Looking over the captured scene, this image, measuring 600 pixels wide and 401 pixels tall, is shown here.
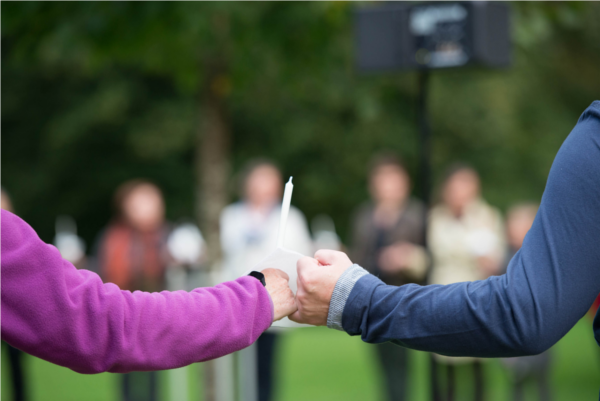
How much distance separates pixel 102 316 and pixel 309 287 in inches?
21.8

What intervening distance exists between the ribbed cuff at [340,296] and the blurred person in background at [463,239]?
309 cm

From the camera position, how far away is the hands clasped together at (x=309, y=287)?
1.87 meters

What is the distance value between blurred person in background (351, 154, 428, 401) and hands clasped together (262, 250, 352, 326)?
110 inches

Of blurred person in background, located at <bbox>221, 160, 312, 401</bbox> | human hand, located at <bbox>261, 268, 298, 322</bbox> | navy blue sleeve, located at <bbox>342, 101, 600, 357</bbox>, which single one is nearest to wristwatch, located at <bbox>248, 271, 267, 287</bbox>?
human hand, located at <bbox>261, 268, 298, 322</bbox>

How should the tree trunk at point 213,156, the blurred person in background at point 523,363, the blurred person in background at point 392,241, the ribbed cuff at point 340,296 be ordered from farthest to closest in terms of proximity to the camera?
the tree trunk at point 213,156, the blurred person in background at point 523,363, the blurred person in background at point 392,241, the ribbed cuff at point 340,296

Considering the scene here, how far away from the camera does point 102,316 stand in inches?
64.6

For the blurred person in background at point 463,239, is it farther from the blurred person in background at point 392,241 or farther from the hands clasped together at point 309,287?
the hands clasped together at point 309,287

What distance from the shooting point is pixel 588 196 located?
1509 mm

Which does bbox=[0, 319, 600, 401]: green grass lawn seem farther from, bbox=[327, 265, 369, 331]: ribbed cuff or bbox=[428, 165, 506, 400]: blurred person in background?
bbox=[327, 265, 369, 331]: ribbed cuff

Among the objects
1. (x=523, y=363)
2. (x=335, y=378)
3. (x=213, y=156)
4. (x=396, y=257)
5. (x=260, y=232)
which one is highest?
(x=213, y=156)

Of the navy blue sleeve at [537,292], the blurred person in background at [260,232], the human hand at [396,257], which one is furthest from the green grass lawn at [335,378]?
the navy blue sleeve at [537,292]

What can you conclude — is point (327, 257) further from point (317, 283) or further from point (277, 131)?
point (277, 131)

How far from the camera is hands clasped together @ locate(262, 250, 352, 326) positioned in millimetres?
1866

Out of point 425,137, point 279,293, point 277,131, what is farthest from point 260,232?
point 277,131
